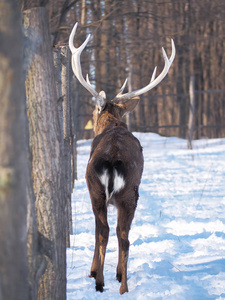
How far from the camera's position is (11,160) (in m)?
1.62

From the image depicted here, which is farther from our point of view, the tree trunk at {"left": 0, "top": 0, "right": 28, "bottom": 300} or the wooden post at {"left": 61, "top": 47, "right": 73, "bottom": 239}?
the wooden post at {"left": 61, "top": 47, "right": 73, "bottom": 239}

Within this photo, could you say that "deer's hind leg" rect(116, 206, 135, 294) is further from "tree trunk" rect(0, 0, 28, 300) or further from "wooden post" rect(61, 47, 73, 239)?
"tree trunk" rect(0, 0, 28, 300)

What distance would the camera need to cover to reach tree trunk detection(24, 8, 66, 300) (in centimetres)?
209

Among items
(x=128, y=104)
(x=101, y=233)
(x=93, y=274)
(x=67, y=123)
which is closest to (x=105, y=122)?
(x=67, y=123)

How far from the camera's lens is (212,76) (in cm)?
1891

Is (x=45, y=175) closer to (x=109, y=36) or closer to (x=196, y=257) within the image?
(x=196, y=257)

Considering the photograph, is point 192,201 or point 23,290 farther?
point 192,201

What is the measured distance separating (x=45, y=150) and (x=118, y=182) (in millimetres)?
1256

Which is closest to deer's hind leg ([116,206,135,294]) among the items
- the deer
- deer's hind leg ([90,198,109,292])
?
the deer

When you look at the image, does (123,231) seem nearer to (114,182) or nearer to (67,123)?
(114,182)

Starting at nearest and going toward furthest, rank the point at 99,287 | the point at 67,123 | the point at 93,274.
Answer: the point at 99,287 → the point at 93,274 → the point at 67,123

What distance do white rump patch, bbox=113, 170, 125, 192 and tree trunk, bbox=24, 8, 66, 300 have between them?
1.07 m

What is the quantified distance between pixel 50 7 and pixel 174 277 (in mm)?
8427

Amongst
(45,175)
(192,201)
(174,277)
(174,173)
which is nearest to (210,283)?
(174,277)
